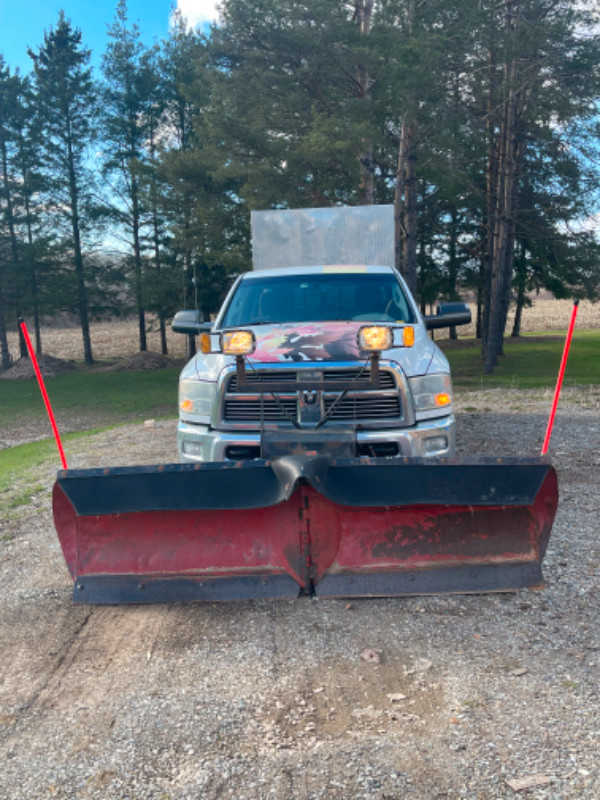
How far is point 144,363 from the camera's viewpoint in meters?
→ 32.6

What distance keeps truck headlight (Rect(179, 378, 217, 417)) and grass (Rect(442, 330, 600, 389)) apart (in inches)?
548

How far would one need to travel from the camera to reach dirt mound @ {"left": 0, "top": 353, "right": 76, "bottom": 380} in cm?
3170

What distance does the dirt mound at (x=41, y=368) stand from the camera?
3170cm

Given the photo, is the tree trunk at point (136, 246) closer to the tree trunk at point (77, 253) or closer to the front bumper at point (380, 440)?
the tree trunk at point (77, 253)

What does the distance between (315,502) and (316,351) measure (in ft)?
4.31

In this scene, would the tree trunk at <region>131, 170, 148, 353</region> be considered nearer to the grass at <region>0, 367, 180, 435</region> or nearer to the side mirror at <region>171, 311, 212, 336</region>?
the grass at <region>0, 367, 180, 435</region>

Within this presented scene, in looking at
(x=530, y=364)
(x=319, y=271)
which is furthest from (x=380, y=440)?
(x=530, y=364)

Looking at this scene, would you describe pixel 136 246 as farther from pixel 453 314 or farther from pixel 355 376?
pixel 355 376

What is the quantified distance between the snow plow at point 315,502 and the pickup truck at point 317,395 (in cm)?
1

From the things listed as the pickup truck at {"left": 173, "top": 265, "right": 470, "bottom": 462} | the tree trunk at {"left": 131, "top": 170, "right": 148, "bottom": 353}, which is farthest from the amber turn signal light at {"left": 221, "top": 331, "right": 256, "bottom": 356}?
the tree trunk at {"left": 131, "top": 170, "right": 148, "bottom": 353}

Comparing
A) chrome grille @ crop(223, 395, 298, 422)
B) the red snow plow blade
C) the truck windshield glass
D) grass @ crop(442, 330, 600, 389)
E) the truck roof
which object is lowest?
grass @ crop(442, 330, 600, 389)

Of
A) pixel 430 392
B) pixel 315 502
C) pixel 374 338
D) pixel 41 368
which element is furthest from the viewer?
pixel 41 368

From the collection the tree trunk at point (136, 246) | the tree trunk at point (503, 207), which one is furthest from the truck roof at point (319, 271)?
the tree trunk at point (136, 246)

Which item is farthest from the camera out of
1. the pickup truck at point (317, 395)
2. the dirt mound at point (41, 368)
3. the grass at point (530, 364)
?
the dirt mound at point (41, 368)
